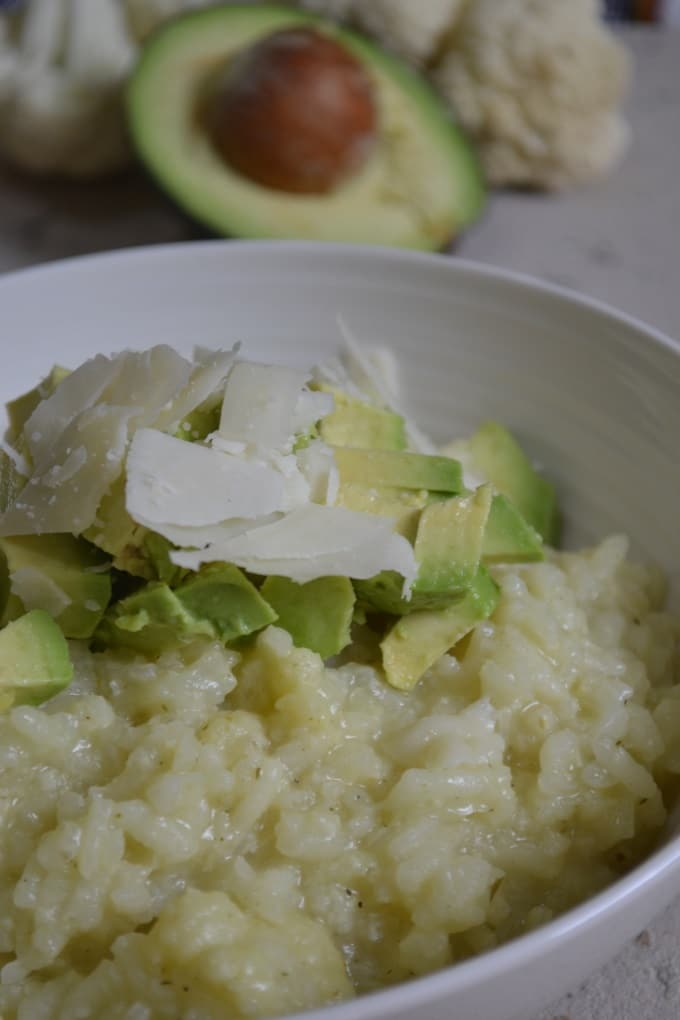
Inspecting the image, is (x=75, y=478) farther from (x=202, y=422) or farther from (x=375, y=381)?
(x=375, y=381)

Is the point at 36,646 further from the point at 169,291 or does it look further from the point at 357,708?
the point at 169,291

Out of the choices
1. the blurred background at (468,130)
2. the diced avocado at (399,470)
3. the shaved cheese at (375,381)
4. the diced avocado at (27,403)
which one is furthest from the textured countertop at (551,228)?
the diced avocado at (399,470)

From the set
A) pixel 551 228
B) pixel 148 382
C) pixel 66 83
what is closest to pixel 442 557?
pixel 148 382

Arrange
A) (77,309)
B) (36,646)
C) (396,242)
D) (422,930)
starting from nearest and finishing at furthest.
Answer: (422,930) → (36,646) → (77,309) → (396,242)

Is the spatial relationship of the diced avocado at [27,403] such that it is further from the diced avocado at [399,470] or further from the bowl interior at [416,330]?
the diced avocado at [399,470]

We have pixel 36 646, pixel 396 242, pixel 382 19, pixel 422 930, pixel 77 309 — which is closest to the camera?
pixel 422 930

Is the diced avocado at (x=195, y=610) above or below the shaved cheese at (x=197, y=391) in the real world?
below

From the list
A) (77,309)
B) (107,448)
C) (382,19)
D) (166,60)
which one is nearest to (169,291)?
(77,309)
